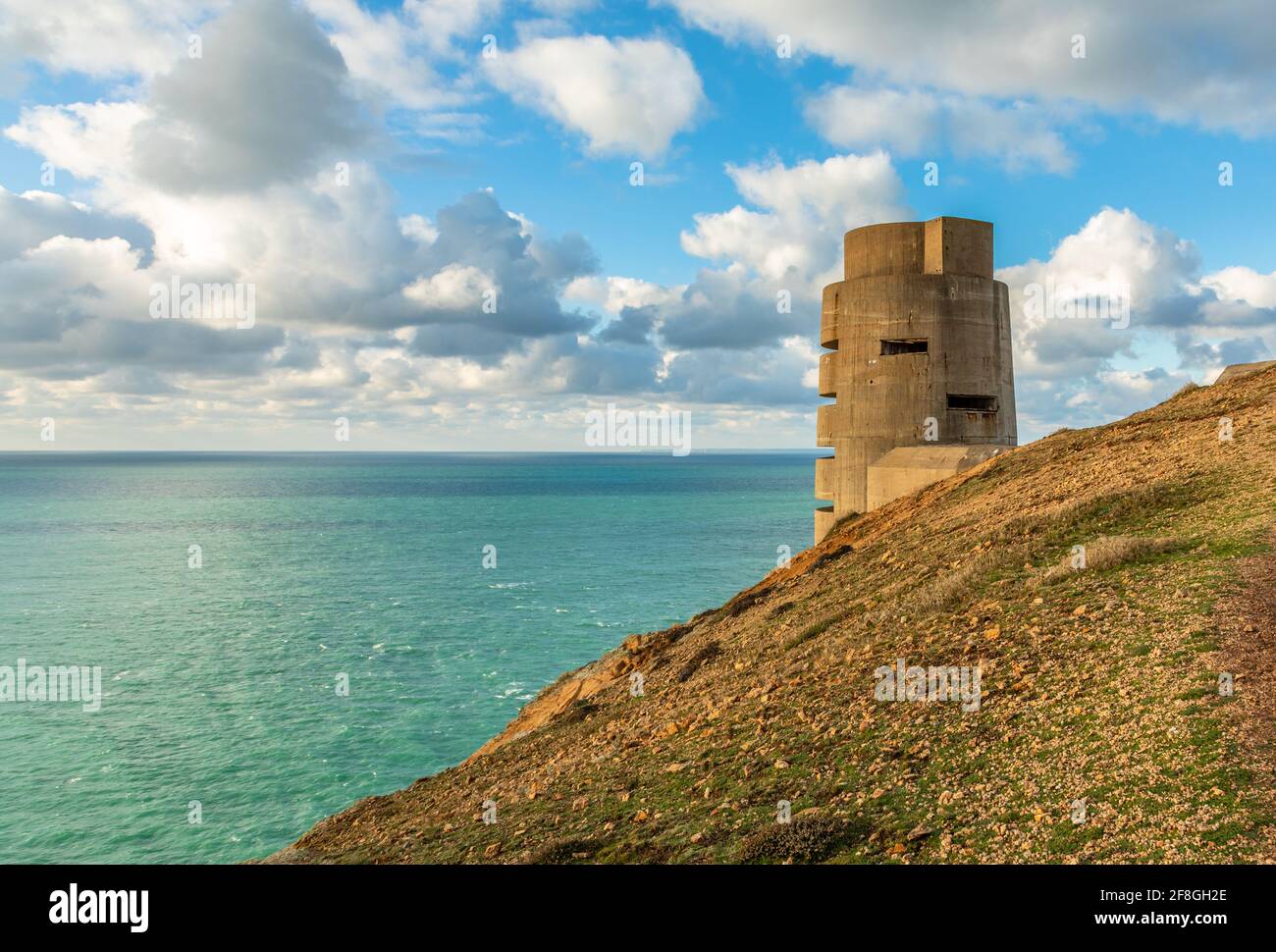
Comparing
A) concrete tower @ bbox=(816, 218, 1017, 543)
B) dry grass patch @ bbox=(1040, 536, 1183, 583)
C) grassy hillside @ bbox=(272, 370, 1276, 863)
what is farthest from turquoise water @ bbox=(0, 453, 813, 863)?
dry grass patch @ bbox=(1040, 536, 1183, 583)

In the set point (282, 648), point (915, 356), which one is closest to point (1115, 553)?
point (915, 356)

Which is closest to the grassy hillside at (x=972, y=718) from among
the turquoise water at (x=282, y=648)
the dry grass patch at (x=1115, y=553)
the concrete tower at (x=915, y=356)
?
the dry grass patch at (x=1115, y=553)

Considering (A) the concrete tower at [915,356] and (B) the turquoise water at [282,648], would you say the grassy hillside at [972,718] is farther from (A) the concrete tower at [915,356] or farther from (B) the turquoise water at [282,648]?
(B) the turquoise water at [282,648]

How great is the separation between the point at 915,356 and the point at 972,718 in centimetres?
1682

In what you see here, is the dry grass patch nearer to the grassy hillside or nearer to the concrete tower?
the grassy hillside

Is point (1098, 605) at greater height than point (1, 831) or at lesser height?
greater

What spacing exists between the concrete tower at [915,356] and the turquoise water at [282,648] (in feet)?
50.5

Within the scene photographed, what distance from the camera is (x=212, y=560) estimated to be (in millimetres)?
67250

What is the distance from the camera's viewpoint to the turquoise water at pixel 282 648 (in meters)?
22.5

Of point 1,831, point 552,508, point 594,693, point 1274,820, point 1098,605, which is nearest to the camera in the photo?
point 1274,820

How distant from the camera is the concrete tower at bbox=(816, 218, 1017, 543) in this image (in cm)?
2392
